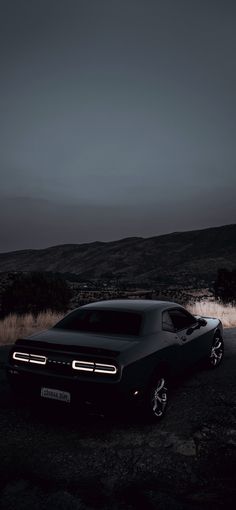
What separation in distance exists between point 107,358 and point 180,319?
2318 millimetres

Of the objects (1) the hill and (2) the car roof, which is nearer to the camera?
(2) the car roof

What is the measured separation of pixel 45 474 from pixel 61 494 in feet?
1.21

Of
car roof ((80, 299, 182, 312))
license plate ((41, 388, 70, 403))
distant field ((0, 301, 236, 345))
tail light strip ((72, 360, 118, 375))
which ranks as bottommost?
distant field ((0, 301, 236, 345))

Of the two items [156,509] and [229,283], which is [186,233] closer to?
[229,283]

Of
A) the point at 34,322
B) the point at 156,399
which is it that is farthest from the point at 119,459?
the point at 34,322

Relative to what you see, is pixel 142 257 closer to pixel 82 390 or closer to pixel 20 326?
pixel 20 326

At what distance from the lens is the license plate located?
14.6 ft

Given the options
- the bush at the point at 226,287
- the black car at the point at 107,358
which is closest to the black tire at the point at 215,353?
the black car at the point at 107,358

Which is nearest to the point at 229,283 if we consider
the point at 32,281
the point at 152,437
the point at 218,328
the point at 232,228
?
the point at 32,281

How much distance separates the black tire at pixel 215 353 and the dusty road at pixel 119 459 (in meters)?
1.63

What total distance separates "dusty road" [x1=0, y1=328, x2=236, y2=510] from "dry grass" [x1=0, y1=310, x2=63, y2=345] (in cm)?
562

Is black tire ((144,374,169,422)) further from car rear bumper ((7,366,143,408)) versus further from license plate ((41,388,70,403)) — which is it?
license plate ((41,388,70,403))

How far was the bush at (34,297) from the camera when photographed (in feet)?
57.8

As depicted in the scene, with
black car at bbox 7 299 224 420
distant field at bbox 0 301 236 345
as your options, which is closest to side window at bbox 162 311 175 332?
black car at bbox 7 299 224 420
